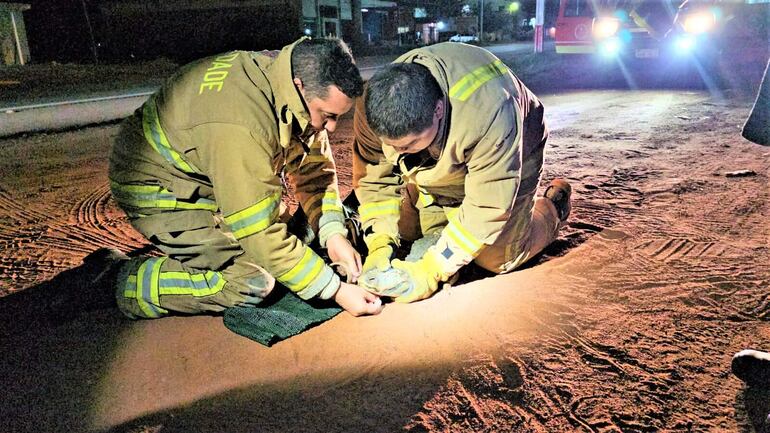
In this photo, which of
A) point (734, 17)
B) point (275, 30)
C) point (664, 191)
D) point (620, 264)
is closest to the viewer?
point (620, 264)

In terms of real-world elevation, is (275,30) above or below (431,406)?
above


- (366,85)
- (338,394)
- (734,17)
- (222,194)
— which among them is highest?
(734,17)

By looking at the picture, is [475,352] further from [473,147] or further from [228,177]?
[228,177]

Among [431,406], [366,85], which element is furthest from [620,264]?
[366,85]

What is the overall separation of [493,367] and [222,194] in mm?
1239

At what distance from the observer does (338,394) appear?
1.89 m

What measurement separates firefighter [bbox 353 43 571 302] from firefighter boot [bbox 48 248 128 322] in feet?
4.14

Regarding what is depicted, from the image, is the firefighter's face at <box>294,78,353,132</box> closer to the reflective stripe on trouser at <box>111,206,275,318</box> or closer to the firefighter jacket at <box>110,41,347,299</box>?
the firefighter jacket at <box>110,41,347,299</box>

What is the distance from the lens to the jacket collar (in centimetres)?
198

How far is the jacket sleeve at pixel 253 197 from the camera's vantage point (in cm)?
191

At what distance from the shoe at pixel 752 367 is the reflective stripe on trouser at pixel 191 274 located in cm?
188

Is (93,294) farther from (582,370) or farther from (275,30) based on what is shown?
A: (275,30)

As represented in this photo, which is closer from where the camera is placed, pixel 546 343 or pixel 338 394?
pixel 338 394

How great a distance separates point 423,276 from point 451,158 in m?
0.56
